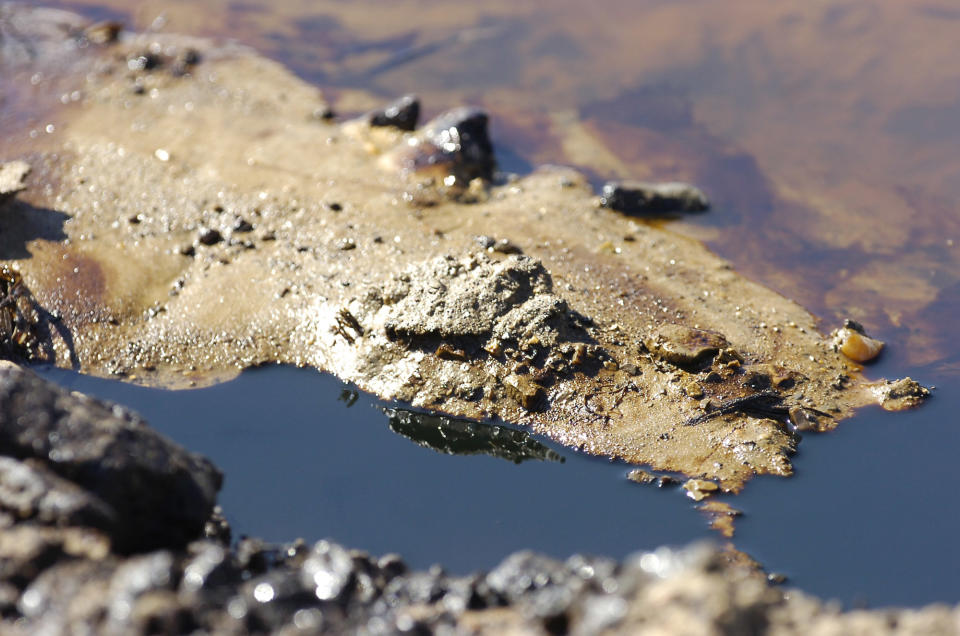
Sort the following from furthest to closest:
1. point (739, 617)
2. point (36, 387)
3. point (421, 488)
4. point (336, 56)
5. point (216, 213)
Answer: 1. point (336, 56)
2. point (216, 213)
3. point (421, 488)
4. point (36, 387)
5. point (739, 617)

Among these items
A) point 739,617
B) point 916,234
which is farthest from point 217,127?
point 739,617

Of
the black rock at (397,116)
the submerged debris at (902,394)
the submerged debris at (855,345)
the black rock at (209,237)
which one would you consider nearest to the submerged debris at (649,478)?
the submerged debris at (902,394)

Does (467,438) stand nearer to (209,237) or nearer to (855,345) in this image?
(209,237)

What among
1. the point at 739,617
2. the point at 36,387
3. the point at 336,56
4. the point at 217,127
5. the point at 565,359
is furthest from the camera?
the point at 336,56

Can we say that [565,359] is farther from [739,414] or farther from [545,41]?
[545,41]

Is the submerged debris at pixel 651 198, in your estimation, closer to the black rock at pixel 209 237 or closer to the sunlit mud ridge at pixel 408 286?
the sunlit mud ridge at pixel 408 286
